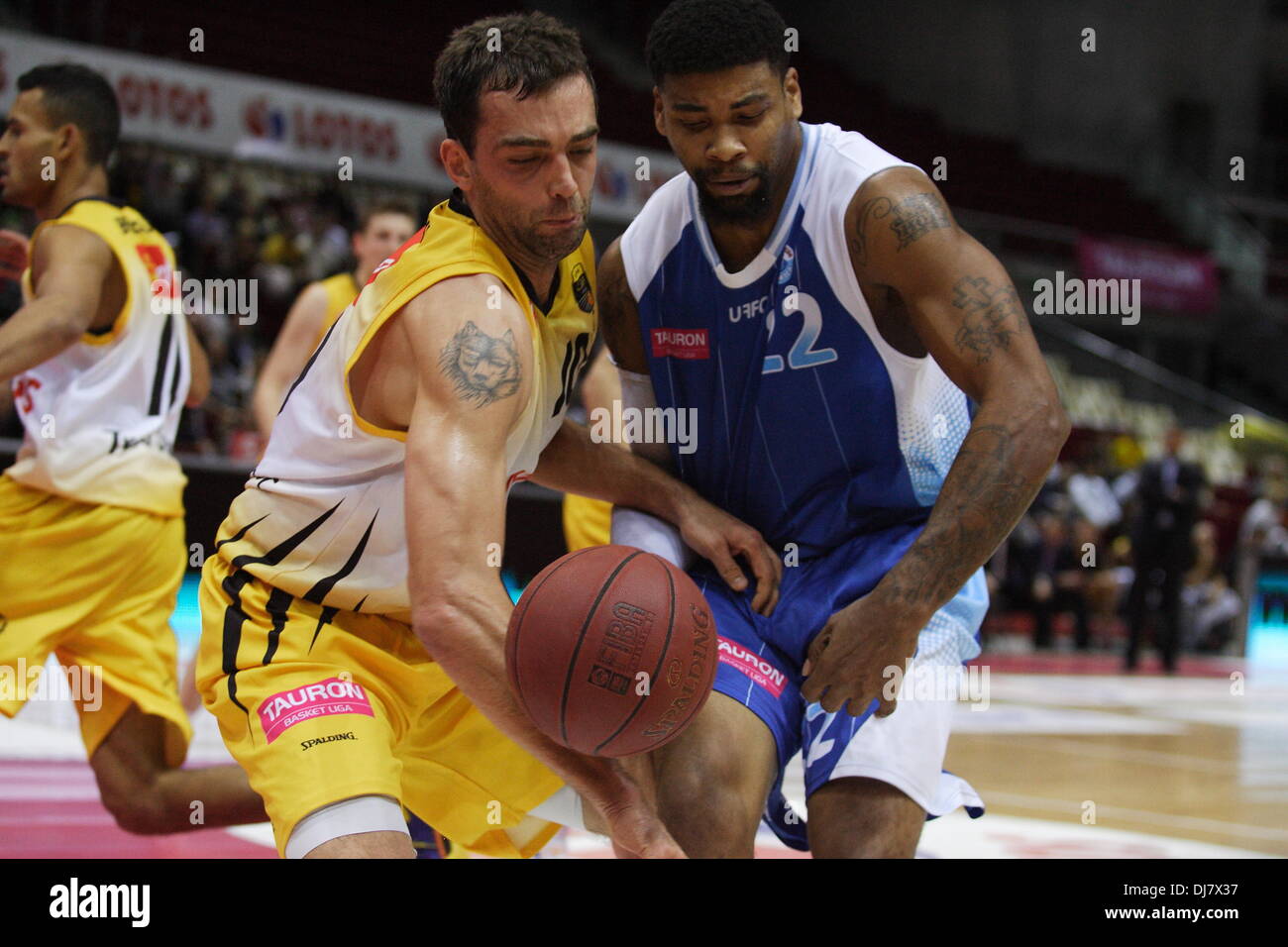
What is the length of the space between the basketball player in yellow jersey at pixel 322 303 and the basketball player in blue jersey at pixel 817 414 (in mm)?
2710

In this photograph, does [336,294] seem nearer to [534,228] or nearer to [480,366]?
[534,228]

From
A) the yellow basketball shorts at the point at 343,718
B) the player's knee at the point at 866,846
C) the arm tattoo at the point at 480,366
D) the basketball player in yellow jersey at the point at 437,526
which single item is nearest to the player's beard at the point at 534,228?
the basketball player in yellow jersey at the point at 437,526

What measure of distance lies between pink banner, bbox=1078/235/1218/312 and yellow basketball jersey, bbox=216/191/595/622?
56.8ft

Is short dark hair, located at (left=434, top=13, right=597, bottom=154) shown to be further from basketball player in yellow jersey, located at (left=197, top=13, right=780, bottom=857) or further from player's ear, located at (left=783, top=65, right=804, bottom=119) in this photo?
player's ear, located at (left=783, top=65, right=804, bottom=119)

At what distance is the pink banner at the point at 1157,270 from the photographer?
1906cm

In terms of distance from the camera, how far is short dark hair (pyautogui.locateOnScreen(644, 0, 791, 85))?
2693mm

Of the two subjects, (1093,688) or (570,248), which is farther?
(1093,688)

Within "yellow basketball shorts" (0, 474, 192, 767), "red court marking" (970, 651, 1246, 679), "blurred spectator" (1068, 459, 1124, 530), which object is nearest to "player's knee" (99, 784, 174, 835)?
"yellow basketball shorts" (0, 474, 192, 767)

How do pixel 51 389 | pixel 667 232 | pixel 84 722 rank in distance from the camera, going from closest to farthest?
pixel 667 232
pixel 84 722
pixel 51 389

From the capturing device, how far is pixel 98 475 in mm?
4254
